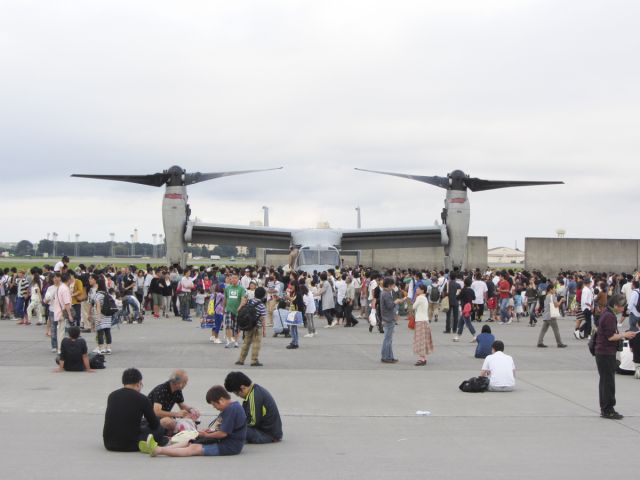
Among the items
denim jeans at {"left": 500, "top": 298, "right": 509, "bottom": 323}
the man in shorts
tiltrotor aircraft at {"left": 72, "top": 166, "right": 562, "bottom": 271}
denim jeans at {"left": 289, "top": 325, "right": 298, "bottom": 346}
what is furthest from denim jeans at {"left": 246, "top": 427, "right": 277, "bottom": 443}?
tiltrotor aircraft at {"left": 72, "top": 166, "right": 562, "bottom": 271}

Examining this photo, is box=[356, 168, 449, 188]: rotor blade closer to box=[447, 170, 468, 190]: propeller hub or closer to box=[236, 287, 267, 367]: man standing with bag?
box=[447, 170, 468, 190]: propeller hub

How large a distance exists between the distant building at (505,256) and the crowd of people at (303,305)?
83.0m

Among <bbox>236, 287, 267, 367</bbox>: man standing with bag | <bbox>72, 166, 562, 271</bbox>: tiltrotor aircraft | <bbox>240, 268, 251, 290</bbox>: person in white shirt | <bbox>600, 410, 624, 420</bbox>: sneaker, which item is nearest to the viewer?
<bbox>600, 410, 624, 420</bbox>: sneaker

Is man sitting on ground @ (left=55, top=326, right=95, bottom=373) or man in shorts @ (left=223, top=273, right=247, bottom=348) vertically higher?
man in shorts @ (left=223, top=273, right=247, bottom=348)

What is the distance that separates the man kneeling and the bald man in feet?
1.83

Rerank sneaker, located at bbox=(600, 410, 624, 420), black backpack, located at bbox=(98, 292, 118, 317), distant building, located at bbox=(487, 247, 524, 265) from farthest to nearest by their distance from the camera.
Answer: distant building, located at bbox=(487, 247, 524, 265), black backpack, located at bbox=(98, 292, 118, 317), sneaker, located at bbox=(600, 410, 624, 420)

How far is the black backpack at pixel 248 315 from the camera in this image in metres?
13.5

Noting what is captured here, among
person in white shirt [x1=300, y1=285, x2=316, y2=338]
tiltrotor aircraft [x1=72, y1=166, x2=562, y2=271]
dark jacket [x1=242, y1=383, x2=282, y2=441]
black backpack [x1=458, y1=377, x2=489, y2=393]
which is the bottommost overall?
black backpack [x1=458, y1=377, x2=489, y2=393]

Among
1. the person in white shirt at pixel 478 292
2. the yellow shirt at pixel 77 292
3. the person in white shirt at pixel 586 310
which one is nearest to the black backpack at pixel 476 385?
the person in white shirt at pixel 586 310

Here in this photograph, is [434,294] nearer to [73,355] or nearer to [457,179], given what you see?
[73,355]

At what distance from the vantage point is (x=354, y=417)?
9.76 m

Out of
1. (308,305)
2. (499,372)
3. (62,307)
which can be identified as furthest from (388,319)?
(62,307)

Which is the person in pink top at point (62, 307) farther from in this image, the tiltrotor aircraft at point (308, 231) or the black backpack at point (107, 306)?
the tiltrotor aircraft at point (308, 231)

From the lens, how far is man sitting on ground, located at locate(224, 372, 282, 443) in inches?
323
